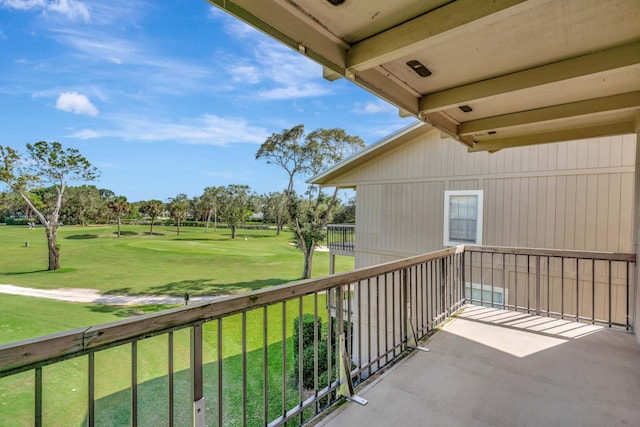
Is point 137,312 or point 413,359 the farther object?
point 137,312

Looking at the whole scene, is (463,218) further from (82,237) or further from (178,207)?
(178,207)

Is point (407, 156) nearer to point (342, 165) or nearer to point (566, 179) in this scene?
point (342, 165)

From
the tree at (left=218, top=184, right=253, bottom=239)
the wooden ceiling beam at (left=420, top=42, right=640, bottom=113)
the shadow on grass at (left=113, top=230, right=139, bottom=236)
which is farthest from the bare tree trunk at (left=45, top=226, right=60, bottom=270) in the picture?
the wooden ceiling beam at (left=420, top=42, right=640, bottom=113)

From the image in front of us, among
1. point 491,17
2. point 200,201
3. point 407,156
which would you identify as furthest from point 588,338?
point 200,201

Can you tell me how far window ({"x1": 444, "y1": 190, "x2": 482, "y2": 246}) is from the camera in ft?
21.1

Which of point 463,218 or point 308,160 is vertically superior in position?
point 308,160

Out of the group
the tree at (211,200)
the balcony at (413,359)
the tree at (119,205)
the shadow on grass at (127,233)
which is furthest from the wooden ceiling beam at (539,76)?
the tree at (119,205)

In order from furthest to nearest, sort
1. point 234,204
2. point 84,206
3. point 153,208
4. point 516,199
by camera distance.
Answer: point 153,208, point 234,204, point 84,206, point 516,199

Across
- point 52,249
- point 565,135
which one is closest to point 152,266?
point 52,249

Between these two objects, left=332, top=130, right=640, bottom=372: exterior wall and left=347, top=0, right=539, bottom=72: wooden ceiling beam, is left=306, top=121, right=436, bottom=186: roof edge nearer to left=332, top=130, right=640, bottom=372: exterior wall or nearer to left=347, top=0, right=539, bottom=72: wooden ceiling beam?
left=332, top=130, right=640, bottom=372: exterior wall

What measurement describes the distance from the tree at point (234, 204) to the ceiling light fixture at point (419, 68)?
3570 cm

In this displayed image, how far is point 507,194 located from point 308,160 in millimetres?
12672

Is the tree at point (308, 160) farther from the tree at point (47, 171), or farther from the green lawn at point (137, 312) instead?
the tree at point (47, 171)

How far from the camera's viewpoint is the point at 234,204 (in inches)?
1478
